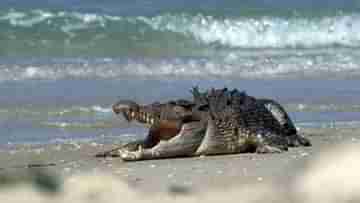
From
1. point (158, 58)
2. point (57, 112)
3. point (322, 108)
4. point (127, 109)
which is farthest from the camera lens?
point (158, 58)

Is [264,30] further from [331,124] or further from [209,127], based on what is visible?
[209,127]

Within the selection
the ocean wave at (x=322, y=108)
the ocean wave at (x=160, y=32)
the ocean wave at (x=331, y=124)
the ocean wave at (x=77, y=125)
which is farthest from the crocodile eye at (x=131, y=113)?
the ocean wave at (x=160, y=32)

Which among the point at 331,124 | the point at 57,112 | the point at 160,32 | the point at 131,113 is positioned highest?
the point at 160,32

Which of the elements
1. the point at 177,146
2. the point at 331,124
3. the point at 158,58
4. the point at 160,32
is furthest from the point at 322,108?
the point at 160,32

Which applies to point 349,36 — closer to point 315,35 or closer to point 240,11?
point 315,35

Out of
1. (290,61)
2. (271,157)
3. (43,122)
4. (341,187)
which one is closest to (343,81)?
(290,61)

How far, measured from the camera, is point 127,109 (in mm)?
7230

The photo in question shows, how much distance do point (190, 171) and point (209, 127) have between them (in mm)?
1230

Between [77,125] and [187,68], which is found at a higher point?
[187,68]

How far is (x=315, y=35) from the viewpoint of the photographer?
20.5 m

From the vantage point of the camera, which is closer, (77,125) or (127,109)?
(127,109)

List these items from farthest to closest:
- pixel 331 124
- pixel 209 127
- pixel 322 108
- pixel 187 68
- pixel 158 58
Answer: pixel 158 58 → pixel 187 68 → pixel 322 108 → pixel 331 124 → pixel 209 127

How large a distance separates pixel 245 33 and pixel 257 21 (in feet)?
3.30

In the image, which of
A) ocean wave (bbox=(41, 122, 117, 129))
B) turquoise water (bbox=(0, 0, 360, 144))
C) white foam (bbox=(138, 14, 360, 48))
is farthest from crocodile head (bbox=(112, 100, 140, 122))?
white foam (bbox=(138, 14, 360, 48))
